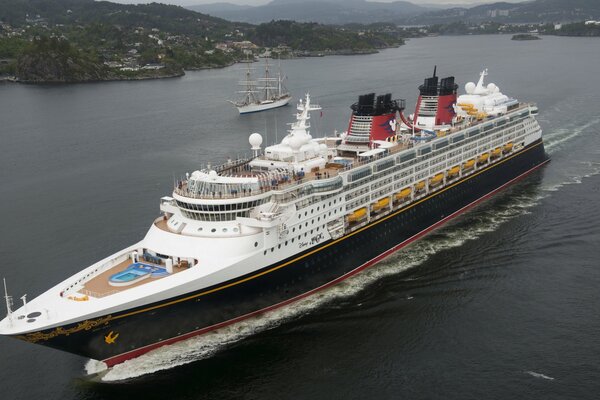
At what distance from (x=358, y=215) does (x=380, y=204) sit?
2.21 meters

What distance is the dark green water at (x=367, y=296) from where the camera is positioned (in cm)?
2150

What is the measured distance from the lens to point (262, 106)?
8875 cm

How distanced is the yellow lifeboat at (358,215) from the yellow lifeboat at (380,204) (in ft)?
3.15

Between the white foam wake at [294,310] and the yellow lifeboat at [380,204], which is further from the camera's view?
the yellow lifeboat at [380,204]

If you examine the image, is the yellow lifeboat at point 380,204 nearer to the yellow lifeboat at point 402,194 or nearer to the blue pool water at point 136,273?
the yellow lifeboat at point 402,194

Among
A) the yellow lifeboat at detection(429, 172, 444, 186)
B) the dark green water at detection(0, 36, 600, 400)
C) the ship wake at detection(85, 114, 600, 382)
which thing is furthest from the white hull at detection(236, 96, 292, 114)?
the yellow lifeboat at detection(429, 172, 444, 186)

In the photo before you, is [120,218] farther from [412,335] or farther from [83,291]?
[412,335]

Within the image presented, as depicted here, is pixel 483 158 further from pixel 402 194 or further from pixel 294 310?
pixel 294 310

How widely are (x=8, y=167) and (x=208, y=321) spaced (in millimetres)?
37102

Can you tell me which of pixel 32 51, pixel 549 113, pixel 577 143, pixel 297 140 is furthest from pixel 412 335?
pixel 32 51

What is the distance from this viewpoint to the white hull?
84675mm

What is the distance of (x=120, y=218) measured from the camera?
38344 millimetres

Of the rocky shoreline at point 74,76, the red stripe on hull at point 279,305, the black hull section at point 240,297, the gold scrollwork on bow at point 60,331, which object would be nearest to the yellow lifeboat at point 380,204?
the black hull section at point 240,297

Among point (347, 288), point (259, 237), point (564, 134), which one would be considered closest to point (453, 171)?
point (347, 288)
